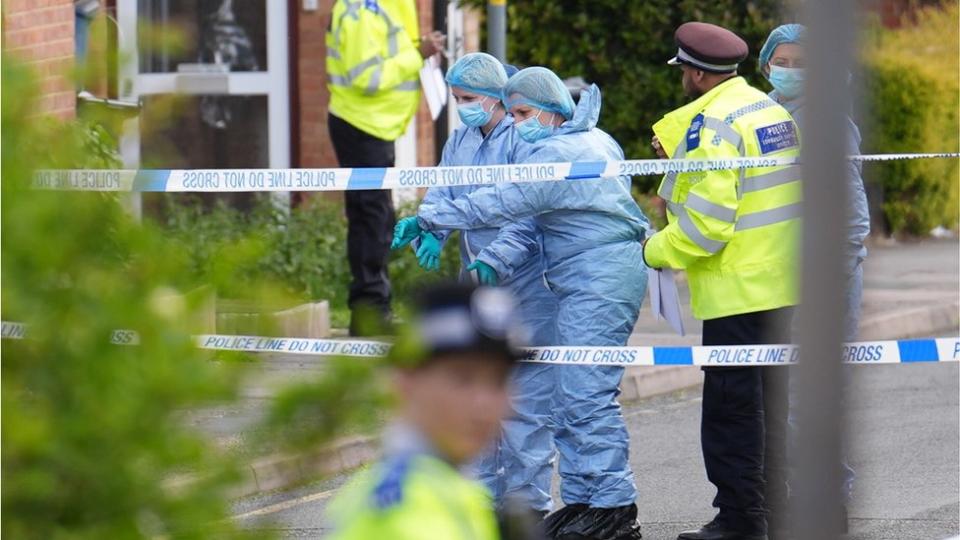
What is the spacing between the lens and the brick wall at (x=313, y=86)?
13148 millimetres

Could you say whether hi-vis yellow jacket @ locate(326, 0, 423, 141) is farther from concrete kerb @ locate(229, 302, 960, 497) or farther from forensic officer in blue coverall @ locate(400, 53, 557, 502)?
forensic officer in blue coverall @ locate(400, 53, 557, 502)

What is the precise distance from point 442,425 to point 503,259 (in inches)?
154

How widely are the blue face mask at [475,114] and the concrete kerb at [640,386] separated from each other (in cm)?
130

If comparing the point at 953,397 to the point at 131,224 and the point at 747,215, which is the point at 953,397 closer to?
the point at 747,215

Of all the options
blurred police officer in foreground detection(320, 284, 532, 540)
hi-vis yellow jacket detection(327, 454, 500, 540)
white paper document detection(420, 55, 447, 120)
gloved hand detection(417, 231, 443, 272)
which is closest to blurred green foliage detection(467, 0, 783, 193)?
white paper document detection(420, 55, 447, 120)

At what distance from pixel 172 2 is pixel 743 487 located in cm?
759

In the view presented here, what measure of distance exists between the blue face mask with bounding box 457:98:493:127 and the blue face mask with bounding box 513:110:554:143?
24cm

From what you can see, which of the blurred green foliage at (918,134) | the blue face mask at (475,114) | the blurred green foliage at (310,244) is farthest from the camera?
the blurred green foliage at (918,134)

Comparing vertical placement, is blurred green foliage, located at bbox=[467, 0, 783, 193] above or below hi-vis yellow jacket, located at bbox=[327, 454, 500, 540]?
below

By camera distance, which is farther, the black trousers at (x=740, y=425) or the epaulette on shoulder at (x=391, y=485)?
the black trousers at (x=740, y=425)

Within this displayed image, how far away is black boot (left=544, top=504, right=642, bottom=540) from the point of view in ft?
21.7

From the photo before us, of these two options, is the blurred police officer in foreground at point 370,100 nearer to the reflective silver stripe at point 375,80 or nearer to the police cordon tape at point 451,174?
the reflective silver stripe at point 375,80

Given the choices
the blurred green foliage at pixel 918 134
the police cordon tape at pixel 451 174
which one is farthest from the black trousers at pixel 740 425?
the blurred green foliage at pixel 918 134

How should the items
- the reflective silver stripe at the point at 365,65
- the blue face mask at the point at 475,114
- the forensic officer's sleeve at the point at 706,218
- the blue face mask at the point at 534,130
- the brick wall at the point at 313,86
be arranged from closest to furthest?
the forensic officer's sleeve at the point at 706,218, the blue face mask at the point at 534,130, the blue face mask at the point at 475,114, the reflective silver stripe at the point at 365,65, the brick wall at the point at 313,86
